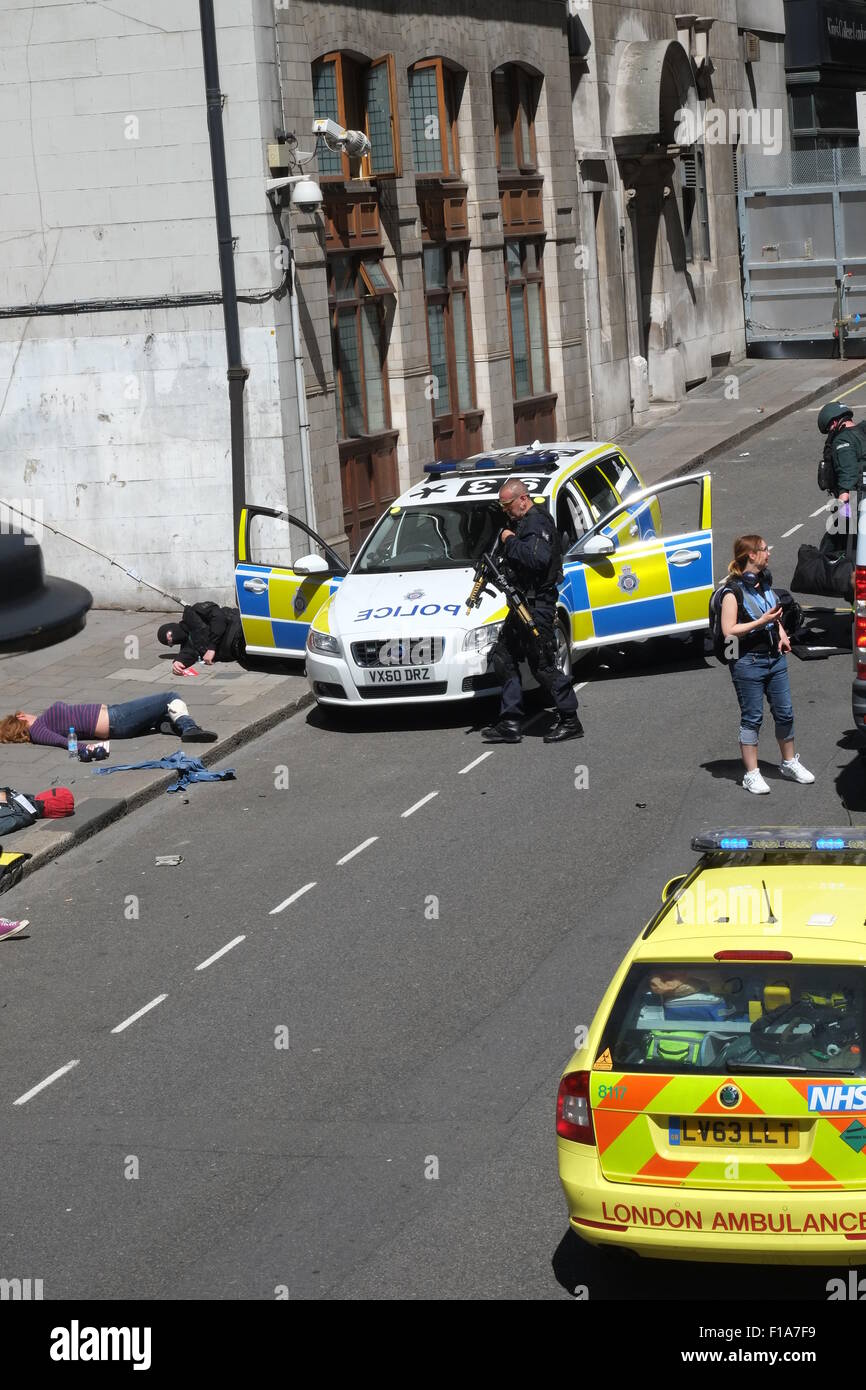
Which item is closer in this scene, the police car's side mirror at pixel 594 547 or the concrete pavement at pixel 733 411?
the police car's side mirror at pixel 594 547

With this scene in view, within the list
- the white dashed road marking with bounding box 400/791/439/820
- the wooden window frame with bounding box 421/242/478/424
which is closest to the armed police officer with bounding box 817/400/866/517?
the white dashed road marking with bounding box 400/791/439/820

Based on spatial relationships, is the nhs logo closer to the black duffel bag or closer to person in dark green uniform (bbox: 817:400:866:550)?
person in dark green uniform (bbox: 817:400:866:550)

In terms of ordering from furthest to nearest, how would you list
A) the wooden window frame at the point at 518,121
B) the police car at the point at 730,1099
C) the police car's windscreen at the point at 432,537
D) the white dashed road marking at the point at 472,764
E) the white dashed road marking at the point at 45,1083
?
1. the wooden window frame at the point at 518,121
2. the police car's windscreen at the point at 432,537
3. the white dashed road marking at the point at 472,764
4. the white dashed road marking at the point at 45,1083
5. the police car at the point at 730,1099

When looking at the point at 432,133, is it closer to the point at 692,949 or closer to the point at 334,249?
the point at 334,249

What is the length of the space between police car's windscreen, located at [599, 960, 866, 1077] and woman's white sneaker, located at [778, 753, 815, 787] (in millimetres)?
5946

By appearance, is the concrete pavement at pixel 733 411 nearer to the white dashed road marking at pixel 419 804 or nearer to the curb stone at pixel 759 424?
the curb stone at pixel 759 424

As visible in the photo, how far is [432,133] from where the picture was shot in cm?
2334

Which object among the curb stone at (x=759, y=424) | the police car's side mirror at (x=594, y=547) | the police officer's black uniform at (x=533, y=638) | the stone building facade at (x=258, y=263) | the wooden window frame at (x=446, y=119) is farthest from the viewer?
the curb stone at (x=759, y=424)

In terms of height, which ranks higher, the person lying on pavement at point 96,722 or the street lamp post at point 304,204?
the street lamp post at point 304,204

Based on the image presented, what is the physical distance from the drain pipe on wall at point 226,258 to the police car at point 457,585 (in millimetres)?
2467

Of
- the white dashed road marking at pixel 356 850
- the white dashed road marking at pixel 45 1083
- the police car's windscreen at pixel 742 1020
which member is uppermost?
the police car's windscreen at pixel 742 1020

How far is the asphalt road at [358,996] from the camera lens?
674cm

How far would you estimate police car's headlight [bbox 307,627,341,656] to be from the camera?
562 inches

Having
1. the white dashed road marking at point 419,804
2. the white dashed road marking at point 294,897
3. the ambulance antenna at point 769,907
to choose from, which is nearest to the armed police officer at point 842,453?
the white dashed road marking at point 419,804
